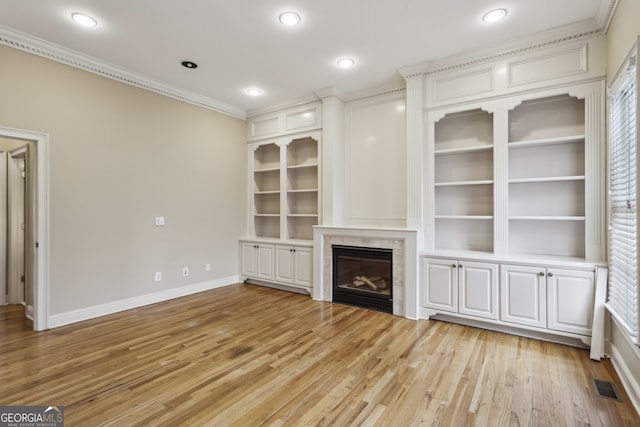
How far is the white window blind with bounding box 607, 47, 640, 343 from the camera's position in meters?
2.17

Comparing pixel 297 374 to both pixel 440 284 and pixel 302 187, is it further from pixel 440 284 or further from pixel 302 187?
pixel 302 187

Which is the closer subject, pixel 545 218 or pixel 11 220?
pixel 545 218

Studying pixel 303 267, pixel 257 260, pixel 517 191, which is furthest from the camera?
pixel 257 260

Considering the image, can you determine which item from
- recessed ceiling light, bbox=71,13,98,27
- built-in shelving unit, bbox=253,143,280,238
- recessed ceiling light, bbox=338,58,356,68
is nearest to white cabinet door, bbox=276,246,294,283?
built-in shelving unit, bbox=253,143,280,238

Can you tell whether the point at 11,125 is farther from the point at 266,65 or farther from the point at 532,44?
the point at 532,44

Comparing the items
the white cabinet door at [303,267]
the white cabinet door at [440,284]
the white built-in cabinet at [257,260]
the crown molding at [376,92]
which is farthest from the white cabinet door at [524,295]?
the white built-in cabinet at [257,260]

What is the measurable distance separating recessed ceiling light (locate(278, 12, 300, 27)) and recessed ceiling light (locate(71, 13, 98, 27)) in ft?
5.70

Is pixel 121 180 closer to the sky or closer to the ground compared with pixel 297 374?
closer to the sky

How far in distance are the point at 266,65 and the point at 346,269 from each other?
287 centimetres

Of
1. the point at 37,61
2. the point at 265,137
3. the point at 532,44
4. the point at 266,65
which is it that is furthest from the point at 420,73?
the point at 37,61

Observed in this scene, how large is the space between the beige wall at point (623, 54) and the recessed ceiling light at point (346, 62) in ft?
7.74

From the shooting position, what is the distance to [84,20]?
2.96 metres

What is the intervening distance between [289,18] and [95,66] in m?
2.49

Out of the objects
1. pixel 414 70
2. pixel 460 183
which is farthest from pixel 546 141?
pixel 414 70
